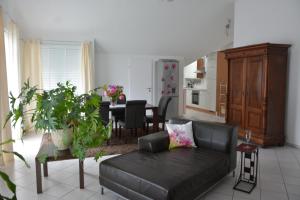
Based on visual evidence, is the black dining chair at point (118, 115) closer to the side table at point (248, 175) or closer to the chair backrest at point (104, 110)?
the chair backrest at point (104, 110)

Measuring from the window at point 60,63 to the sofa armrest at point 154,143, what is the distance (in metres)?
3.92

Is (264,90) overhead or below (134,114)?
overhead

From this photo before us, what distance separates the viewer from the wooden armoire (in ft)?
14.8


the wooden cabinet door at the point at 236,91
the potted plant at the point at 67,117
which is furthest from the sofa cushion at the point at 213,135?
the wooden cabinet door at the point at 236,91

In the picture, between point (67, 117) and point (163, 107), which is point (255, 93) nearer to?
point (163, 107)

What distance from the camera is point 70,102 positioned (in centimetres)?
276

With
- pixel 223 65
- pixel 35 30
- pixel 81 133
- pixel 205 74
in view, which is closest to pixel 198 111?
pixel 205 74

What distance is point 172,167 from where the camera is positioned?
2502mm

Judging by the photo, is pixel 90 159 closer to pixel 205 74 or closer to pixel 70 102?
pixel 70 102

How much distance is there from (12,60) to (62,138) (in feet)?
8.97

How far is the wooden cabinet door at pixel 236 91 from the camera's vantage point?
506 centimetres

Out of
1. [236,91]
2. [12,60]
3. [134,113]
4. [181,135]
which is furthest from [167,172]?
[12,60]

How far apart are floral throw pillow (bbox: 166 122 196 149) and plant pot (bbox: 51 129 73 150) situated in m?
1.29

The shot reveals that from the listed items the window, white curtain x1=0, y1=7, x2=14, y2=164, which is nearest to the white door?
the window
